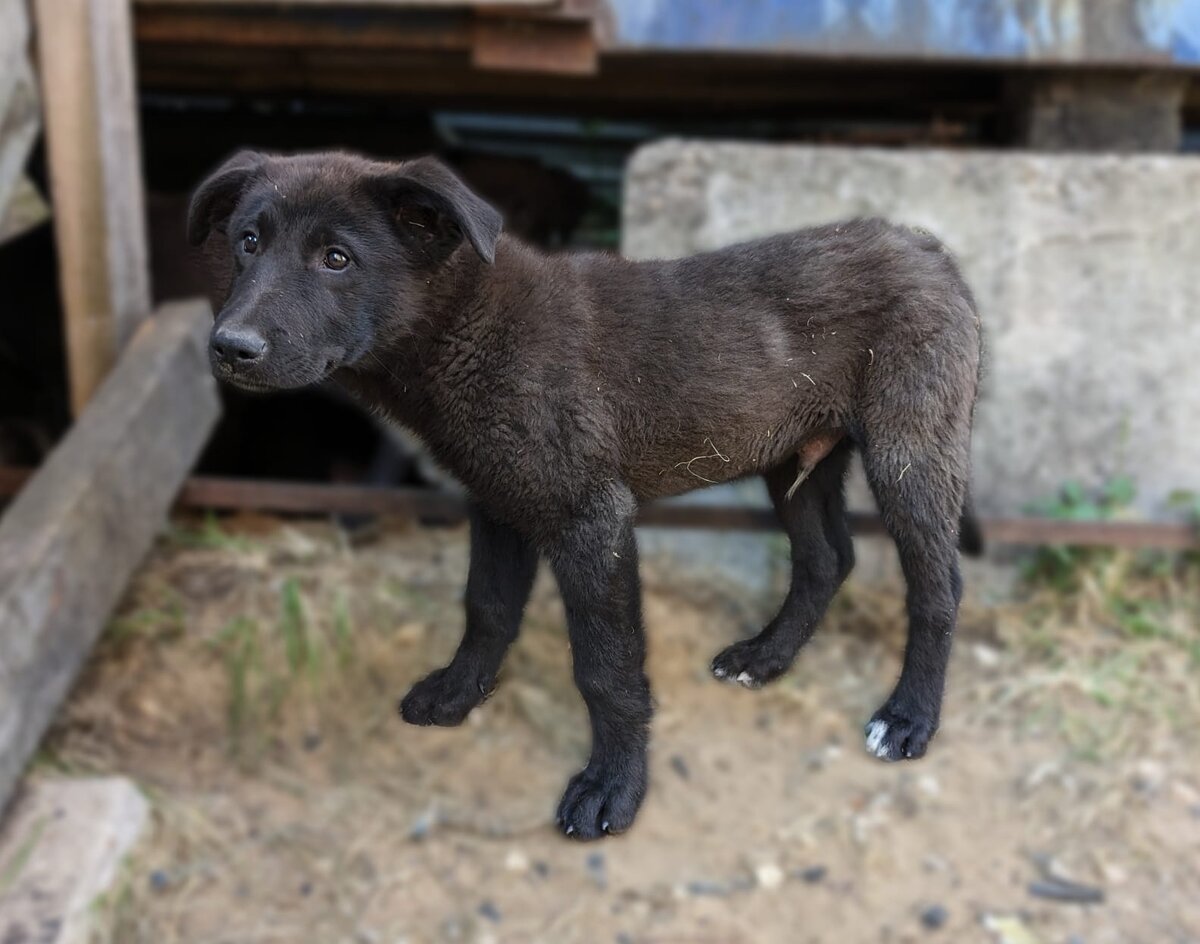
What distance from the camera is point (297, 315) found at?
71.9 inches

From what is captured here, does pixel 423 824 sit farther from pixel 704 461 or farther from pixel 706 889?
pixel 704 461

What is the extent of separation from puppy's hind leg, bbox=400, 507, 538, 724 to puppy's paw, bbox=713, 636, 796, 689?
38 centimetres

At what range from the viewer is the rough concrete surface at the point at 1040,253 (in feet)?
18.1

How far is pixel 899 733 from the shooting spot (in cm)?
205

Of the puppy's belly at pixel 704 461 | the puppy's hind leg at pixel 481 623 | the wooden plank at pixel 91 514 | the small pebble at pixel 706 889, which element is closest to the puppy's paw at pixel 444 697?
the puppy's hind leg at pixel 481 623

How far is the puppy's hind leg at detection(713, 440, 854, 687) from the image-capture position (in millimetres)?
2240

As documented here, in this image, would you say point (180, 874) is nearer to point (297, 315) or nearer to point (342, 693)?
point (342, 693)

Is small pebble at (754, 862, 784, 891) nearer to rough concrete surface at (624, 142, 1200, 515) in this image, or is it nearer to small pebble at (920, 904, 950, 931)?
small pebble at (920, 904, 950, 931)

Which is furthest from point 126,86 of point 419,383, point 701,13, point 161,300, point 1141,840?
point 1141,840

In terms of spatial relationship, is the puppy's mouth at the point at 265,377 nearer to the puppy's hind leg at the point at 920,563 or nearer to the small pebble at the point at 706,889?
the puppy's hind leg at the point at 920,563

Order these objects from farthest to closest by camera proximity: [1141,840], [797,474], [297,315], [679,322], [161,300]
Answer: [161,300] < [1141,840] < [797,474] < [679,322] < [297,315]

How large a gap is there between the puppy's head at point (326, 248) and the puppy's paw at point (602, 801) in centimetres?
78

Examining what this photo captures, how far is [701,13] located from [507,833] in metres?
3.48

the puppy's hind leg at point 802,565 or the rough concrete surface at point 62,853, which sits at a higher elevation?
the puppy's hind leg at point 802,565
